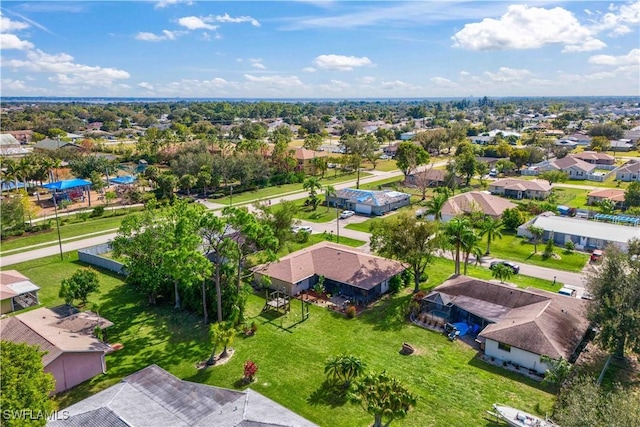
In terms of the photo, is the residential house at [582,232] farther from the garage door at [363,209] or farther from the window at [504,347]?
the window at [504,347]

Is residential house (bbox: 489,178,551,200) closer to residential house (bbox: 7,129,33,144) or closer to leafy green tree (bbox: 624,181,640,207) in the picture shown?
leafy green tree (bbox: 624,181,640,207)

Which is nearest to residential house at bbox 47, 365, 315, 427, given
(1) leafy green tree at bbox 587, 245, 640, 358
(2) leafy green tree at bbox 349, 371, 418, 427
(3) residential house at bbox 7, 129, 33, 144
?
(2) leafy green tree at bbox 349, 371, 418, 427

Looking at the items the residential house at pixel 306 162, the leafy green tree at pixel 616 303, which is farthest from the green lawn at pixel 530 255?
the residential house at pixel 306 162

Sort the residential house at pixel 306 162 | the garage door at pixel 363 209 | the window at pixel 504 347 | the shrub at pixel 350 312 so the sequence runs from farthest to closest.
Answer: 1. the residential house at pixel 306 162
2. the garage door at pixel 363 209
3. the shrub at pixel 350 312
4. the window at pixel 504 347

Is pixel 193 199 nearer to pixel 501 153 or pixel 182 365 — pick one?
pixel 182 365

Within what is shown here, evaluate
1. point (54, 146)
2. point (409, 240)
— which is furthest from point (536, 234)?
point (54, 146)

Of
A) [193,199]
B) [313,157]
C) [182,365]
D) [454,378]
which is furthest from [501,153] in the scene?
[182,365]

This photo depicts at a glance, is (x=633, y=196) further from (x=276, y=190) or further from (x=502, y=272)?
(x=276, y=190)
